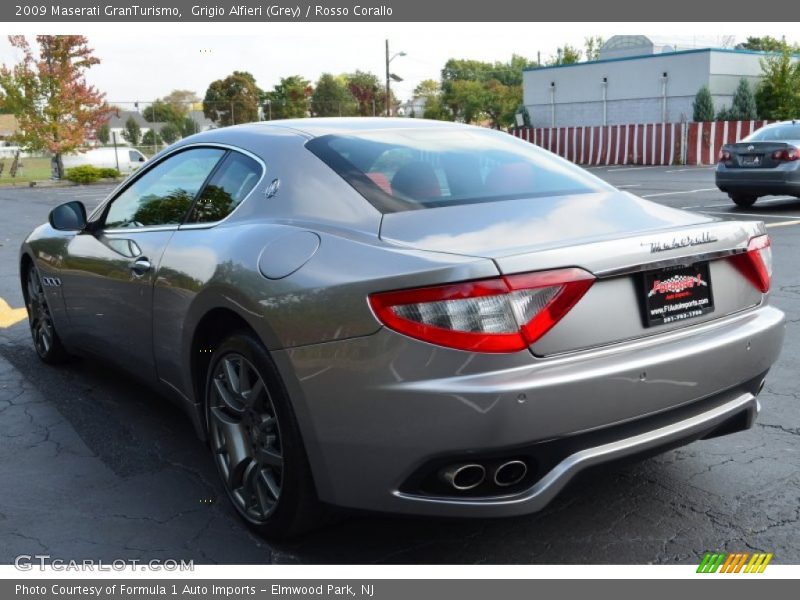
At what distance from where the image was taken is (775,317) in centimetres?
315

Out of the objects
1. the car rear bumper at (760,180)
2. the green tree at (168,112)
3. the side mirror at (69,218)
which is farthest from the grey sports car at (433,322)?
the green tree at (168,112)

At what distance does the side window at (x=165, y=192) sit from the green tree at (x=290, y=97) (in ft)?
234

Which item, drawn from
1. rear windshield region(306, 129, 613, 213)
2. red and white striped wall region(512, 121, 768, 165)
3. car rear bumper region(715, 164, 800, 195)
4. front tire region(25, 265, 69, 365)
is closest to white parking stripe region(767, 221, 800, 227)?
car rear bumper region(715, 164, 800, 195)

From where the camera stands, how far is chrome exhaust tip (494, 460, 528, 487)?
2.53 metres

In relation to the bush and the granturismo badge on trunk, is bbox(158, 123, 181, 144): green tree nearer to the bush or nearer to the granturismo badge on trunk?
the bush

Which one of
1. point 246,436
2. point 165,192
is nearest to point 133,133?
point 165,192

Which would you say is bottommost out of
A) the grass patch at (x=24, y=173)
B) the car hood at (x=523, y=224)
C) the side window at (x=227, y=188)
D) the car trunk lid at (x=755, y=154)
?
the grass patch at (x=24, y=173)

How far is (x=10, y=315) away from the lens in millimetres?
7188

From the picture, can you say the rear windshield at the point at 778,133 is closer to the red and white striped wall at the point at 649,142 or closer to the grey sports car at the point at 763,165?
the grey sports car at the point at 763,165

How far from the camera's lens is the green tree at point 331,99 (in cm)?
8238

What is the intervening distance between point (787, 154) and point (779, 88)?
24.8 m

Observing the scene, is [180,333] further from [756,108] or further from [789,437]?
[756,108]

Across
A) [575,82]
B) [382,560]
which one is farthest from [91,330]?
[575,82]

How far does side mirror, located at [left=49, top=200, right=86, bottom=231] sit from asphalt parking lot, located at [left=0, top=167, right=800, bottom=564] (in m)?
0.97
